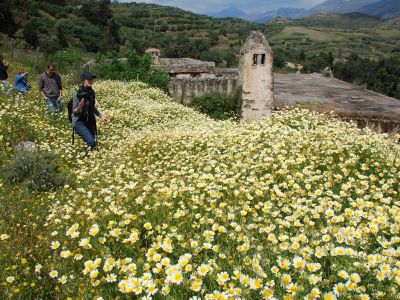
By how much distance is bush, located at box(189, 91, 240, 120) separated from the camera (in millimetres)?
15992

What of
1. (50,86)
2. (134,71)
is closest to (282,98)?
(50,86)

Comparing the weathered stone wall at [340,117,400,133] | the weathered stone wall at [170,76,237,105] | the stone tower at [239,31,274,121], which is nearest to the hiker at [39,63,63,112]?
the stone tower at [239,31,274,121]

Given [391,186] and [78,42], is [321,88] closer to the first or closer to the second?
[391,186]

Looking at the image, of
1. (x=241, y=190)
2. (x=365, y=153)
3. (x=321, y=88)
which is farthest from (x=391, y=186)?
(x=321, y=88)

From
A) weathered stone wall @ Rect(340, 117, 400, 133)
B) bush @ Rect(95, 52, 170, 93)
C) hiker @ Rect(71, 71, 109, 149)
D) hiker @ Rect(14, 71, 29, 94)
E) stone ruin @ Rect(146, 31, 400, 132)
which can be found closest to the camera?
hiker @ Rect(71, 71, 109, 149)

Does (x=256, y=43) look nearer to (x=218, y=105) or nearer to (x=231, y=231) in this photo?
(x=218, y=105)

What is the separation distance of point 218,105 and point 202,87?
8.74ft

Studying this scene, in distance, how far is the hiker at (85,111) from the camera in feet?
25.9

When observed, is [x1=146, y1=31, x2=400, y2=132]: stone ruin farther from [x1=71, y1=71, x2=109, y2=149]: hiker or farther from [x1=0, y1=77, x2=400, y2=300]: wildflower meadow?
[x1=71, y1=71, x2=109, y2=149]: hiker

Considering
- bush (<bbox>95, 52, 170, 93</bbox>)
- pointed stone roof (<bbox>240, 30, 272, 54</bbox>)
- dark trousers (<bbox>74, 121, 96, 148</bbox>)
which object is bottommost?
dark trousers (<bbox>74, 121, 96, 148</bbox>)

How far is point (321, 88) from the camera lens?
64.6 ft

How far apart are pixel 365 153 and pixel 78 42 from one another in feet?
203

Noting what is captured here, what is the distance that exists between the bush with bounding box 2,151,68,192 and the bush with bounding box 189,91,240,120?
33.3 ft

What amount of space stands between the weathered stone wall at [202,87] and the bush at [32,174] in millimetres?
12983
